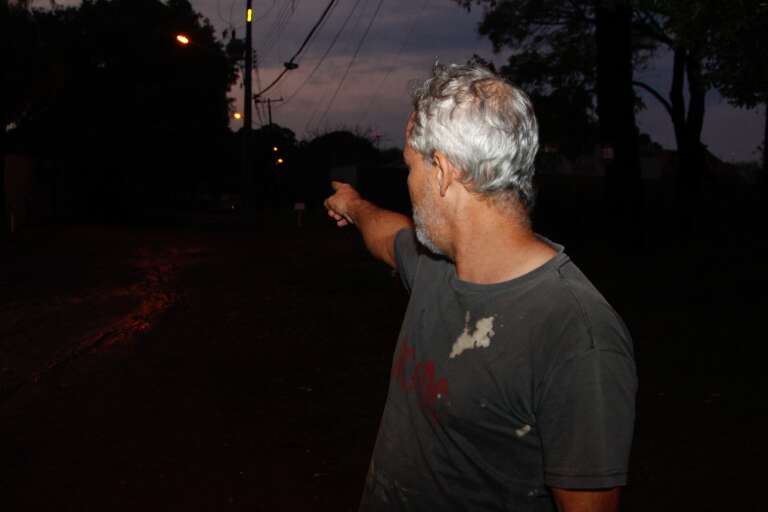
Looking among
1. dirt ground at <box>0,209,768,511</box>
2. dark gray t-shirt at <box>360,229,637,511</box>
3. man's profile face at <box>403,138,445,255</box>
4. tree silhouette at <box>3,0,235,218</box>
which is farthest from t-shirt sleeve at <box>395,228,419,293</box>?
tree silhouette at <box>3,0,235,218</box>

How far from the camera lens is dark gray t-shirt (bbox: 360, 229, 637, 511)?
5.09 ft

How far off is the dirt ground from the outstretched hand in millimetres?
2214

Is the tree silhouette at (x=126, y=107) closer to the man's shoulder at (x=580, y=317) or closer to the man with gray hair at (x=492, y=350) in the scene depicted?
the man with gray hair at (x=492, y=350)

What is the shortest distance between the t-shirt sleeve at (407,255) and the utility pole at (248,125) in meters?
28.8

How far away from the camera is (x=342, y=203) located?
3.09 meters

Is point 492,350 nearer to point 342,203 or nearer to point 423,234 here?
point 423,234

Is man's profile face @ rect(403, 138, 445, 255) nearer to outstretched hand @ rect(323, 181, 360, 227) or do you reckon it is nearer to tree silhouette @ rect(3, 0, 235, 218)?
outstretched hand @ rect(323, 181, 360, 227)

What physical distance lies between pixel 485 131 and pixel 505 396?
61 centimetres

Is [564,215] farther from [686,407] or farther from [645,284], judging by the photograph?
[686,407]

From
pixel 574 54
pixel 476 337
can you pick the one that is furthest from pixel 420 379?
pixel 574 54

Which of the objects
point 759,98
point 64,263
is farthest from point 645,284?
point 64,263

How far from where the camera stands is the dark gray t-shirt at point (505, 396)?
5.09ft

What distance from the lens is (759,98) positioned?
9641mm

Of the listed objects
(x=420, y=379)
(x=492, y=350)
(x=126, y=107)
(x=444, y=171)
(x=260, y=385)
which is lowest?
(x=260, y=385)
